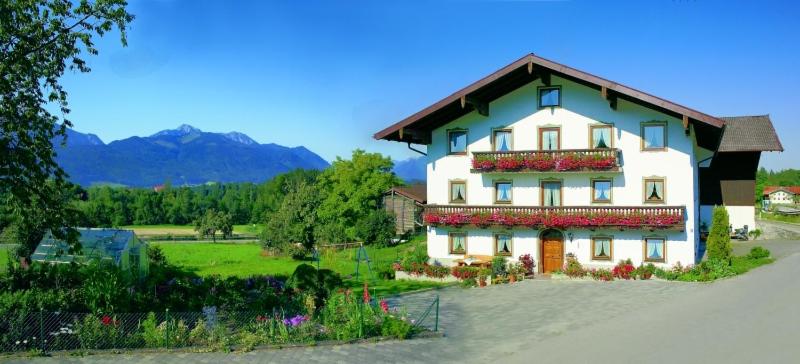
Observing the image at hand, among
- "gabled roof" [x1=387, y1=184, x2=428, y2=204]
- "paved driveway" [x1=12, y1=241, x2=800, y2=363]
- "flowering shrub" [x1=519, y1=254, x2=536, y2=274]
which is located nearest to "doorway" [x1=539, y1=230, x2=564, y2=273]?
"flowering shrub" [x1=519, y1=254, x2=536, y2=274]

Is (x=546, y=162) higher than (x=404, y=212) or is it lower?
higher

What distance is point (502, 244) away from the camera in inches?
1152

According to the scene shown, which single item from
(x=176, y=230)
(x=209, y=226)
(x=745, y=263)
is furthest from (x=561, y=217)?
(x=176, y=230)

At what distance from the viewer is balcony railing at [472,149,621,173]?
26.6 metres

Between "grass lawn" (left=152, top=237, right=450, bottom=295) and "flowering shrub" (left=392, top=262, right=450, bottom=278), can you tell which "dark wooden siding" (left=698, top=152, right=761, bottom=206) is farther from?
"flowering shrub" (left=392, top=262, right=450, bottom=278)

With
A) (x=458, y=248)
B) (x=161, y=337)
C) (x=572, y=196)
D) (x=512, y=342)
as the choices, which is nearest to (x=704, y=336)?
(x=512, y=342)

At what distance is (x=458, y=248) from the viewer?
98.1ft

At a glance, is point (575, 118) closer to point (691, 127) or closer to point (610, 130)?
point (610, 130)

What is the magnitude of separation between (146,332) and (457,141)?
18959 millimetres

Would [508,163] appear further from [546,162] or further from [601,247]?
[601,247]

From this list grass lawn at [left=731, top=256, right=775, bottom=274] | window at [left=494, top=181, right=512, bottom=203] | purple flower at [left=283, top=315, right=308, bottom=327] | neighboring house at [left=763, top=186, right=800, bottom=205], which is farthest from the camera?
neighboring house at [left=763, top=186, right=800, bottom=205]

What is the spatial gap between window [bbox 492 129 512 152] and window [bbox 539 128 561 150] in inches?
56.6

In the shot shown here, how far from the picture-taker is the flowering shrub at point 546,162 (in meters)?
26.6

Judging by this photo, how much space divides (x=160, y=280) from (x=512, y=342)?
1292 centimetres
